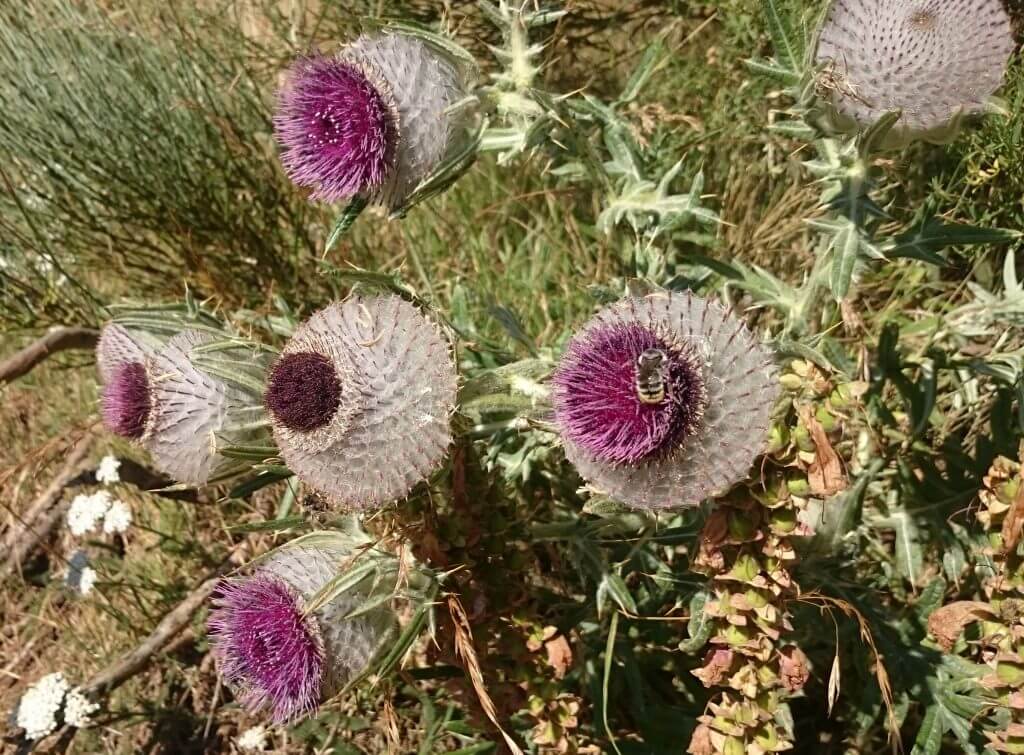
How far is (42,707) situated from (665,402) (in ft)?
10.6

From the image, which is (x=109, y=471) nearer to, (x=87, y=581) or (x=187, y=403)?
(x=87, y=581)

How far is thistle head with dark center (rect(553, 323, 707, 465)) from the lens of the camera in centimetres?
218

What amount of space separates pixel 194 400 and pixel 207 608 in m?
1.40

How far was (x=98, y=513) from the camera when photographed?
427cm

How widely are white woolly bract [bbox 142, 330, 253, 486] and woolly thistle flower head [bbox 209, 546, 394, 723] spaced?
0.47 m

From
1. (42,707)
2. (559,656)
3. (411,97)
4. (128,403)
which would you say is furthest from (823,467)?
(42,707)

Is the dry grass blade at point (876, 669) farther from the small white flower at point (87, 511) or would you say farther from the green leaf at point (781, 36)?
the small white flower at point (87, 511)

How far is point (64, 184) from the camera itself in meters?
4.75

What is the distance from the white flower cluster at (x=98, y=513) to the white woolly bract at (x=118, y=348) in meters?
1.10

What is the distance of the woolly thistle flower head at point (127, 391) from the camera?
3121 mm

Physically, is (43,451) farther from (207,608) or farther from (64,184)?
(64,184)

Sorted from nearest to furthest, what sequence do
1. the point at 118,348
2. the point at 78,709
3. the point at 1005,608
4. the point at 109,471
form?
the point at 1005,608 < the point at 118,348 < the point at 78,709 < the point at 109,471

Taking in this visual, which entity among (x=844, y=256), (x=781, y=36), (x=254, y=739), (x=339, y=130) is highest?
(x=339, y=130)

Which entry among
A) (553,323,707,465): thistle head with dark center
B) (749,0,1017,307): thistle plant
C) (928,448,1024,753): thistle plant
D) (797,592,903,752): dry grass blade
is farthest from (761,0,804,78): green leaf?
(797,592,903,752): dry grass blade
